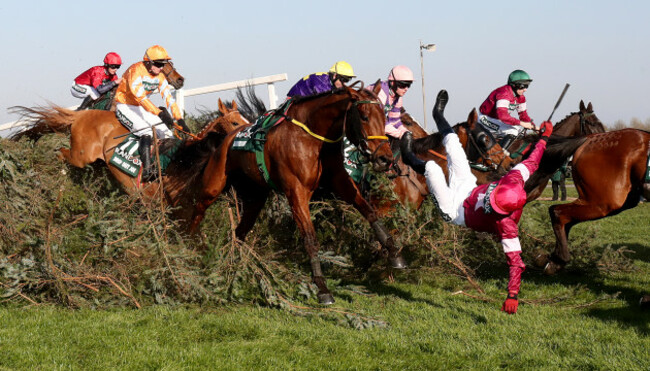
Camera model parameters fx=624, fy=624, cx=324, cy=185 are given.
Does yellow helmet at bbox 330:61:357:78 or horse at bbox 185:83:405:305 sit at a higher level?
yellow helmet at bbox 330:61:357:78

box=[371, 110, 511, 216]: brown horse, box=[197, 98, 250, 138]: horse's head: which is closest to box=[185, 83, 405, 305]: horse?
box=[371, 110, 511, 216]: brown horse

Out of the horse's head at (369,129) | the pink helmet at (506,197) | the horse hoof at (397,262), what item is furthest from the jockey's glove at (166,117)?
the pink helmet at (506,197)

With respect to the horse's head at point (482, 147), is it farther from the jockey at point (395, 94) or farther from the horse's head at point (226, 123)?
the horse's head at point (226, 123)

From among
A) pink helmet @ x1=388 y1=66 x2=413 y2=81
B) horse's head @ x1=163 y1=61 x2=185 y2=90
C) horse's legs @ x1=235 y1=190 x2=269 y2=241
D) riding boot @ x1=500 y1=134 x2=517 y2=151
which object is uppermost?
→ horse's head @ x1=163 y1=61 x2=185 y2=90

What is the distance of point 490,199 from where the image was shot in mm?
4453

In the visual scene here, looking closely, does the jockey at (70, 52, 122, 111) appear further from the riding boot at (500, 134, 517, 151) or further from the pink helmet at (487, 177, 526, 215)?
the pink helmet at (487, 177, 526, 215)

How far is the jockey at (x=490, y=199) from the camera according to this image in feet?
14.7

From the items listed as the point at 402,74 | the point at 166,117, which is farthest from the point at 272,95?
the point at 402,74

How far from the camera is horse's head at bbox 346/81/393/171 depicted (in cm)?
529

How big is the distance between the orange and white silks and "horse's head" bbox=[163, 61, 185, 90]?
0.09 m

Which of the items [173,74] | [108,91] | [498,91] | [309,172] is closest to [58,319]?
[309,172]

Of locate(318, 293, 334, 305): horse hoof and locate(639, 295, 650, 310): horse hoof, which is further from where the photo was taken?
locate(318, 293, 334, 305): horse hoof

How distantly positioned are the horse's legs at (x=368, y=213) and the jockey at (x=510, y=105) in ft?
12.1

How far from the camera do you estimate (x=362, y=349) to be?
4492mm
